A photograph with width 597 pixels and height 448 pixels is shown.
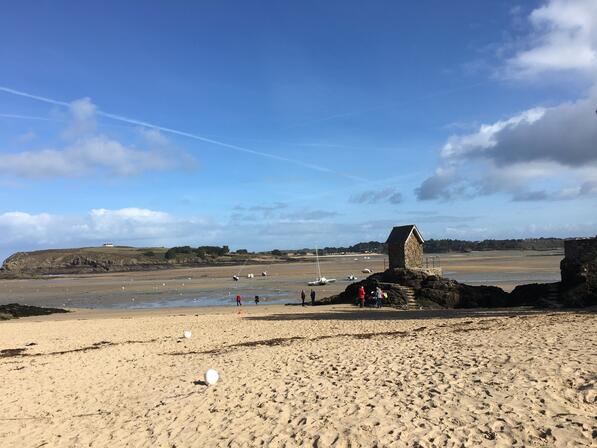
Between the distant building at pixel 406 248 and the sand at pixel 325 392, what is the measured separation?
19.6 metres

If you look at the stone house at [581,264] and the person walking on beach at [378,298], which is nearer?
the stone house at [581,264]

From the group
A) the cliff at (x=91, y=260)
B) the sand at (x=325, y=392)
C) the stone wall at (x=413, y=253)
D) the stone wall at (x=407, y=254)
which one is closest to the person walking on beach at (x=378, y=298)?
the stone wall at (x=407, y=254)

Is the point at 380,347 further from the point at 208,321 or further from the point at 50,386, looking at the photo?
the point at 208,321

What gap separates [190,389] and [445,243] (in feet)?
575

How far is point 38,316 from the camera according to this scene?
32.6 metres

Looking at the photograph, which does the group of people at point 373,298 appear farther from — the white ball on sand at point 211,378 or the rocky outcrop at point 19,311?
the rocky outcrop at point 19,311

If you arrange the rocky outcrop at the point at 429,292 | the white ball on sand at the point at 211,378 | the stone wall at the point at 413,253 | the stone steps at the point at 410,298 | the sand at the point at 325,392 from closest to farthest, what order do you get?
the sand at the point at 325,392 < the white ball on sand at the point at 211,378 < the stone steps at the point at 410,298 < the rocky outcrop at the point at 429,292 < the stone wall at the point at 413,253

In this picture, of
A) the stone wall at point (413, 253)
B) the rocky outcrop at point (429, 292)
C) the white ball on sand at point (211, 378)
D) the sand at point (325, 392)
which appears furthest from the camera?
the stone wall at point (413, 253)

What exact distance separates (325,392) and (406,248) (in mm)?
27875

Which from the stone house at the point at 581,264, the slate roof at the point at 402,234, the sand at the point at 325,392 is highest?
the slate roof at the point at 402,234

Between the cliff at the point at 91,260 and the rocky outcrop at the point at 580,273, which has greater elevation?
the cliff at the point at 91,260

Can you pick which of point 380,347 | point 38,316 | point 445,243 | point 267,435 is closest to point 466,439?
point 267,435

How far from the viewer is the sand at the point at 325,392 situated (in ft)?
21.6

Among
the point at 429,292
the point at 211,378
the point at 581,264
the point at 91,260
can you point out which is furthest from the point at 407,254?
the point at 91,260
